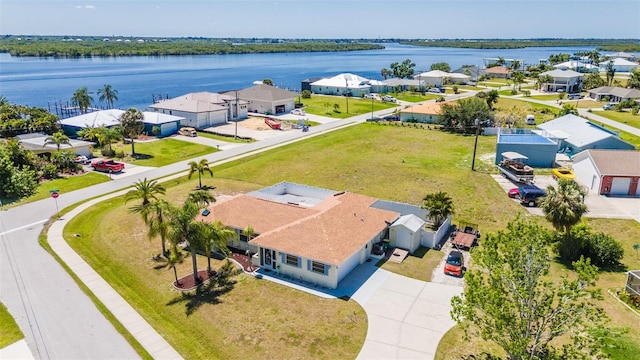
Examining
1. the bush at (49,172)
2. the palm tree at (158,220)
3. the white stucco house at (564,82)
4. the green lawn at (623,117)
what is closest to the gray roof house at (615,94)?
the green lawn at (623,117)

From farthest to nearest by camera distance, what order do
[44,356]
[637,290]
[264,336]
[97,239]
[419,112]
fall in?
[419,112]
[97,239]
[637,290]
[264,336]
[44,356]

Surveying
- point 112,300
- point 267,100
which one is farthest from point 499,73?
point 112,300

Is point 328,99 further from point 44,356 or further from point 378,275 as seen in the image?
point 44,356

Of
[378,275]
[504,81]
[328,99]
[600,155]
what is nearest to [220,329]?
[378,275]

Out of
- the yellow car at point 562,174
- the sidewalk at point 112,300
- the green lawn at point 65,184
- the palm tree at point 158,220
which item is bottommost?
the sidewalk at point 112,300

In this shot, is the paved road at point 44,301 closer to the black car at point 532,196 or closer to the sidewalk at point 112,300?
the sidewalk at point 112,300

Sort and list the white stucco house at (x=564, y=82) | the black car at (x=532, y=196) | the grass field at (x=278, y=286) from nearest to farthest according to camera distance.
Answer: the grass field at (x=278, y=286) < the black car at (x=532, y=196) < the white stucco house at (x=564, y=82)

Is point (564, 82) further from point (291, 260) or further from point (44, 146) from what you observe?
point (44, 146)
